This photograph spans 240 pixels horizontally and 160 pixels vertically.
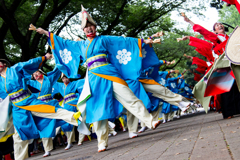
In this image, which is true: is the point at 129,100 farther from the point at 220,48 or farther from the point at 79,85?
the point at 79,85

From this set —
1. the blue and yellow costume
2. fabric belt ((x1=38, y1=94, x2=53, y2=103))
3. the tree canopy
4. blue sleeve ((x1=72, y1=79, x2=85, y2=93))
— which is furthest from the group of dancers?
the tree canopy

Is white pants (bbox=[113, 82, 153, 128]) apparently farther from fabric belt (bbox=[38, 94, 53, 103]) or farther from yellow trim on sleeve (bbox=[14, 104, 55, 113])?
fabric belt (bbox=[38, 94, 53, 103])

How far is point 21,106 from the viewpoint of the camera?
550 cm

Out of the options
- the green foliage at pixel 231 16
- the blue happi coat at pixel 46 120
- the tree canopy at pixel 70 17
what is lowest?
the blue happi coat at pixel 46 120

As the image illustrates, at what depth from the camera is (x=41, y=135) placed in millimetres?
5891

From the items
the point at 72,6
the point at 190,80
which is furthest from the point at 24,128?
the point at 190,80

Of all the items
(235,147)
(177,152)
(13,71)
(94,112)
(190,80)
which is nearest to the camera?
(235,147)

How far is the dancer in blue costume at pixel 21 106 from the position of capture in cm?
544

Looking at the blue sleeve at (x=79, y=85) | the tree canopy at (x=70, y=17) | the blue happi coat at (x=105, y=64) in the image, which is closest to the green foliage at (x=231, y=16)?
the tree canopy at (x=70, y=17)

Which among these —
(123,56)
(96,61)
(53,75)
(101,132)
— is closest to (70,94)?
(53,75)

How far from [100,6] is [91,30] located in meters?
8.40

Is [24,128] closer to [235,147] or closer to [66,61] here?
[66,61]

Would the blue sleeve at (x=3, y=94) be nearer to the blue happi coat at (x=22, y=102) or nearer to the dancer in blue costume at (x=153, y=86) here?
the blue happi coat at (x=22, y=102)

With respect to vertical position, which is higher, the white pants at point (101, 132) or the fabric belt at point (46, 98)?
the fabric belt at point (46, 98)
